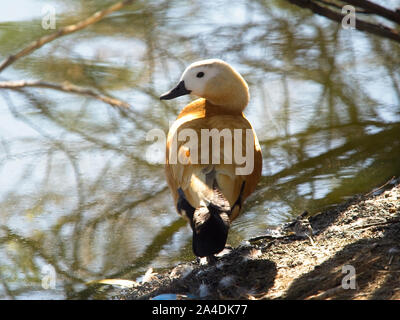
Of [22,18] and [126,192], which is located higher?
[22,18]

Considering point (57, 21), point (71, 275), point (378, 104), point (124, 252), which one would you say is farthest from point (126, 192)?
point (57, 21)

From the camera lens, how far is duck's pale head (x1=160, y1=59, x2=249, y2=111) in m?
4.14

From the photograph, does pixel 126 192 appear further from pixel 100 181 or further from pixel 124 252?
pixel 124 252

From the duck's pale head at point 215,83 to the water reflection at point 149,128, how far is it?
911mm

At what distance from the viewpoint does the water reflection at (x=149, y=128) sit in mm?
4309

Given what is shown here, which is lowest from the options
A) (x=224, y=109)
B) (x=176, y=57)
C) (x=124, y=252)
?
(x=124, y=252)

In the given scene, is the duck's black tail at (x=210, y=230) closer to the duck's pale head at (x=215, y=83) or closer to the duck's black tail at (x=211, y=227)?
the duck's black tail at (x=211, y=227)

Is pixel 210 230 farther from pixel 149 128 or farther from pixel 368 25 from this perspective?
pixel 149 128

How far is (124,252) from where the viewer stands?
4.24m

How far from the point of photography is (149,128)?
5.65m

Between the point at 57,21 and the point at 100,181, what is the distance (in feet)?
10.6

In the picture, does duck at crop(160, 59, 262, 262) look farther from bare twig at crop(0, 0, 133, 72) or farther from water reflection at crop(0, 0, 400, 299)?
bare twig at crop(0, 0, 133, 72)

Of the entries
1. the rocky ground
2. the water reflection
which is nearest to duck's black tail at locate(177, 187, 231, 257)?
the rocky ground

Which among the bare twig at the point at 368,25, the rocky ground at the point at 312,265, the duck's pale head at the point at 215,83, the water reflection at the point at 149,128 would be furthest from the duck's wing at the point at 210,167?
the bare twig at the point at 368,25
